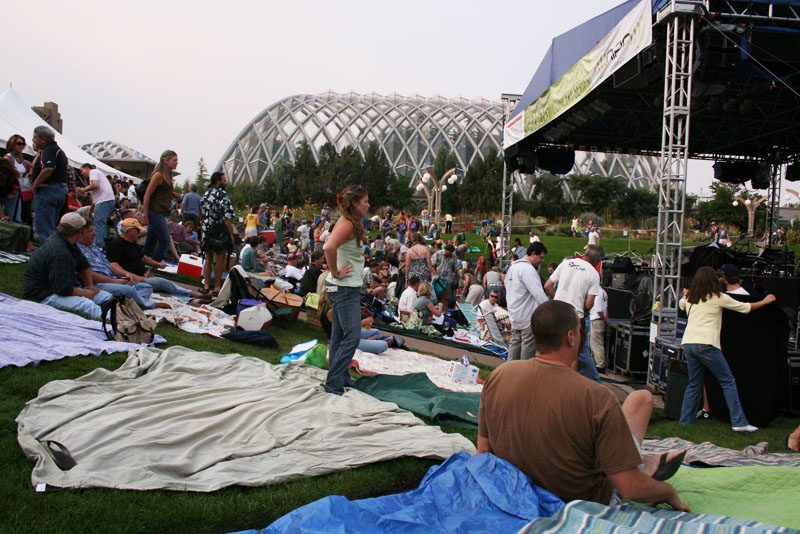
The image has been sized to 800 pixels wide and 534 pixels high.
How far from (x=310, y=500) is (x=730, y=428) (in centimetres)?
471

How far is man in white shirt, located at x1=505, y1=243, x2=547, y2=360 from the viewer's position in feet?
21.0

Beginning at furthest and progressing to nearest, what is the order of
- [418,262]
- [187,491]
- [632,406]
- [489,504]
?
[418,262] < [187,491] < [632,406] < [489,504]

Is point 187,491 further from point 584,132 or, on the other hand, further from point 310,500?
point 584,132

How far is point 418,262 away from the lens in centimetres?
1211

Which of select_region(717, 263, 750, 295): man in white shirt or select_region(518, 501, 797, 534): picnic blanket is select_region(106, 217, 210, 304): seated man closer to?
select_region(717, 263, 750, 295): man in white shirt

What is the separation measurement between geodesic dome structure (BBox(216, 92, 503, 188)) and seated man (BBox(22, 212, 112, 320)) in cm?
5153

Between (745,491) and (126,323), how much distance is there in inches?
207

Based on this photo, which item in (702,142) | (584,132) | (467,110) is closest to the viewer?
(584,132)

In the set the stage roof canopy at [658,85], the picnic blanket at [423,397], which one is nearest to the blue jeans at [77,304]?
the picnic blanket at [423,397]

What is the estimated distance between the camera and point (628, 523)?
2385 millimetres

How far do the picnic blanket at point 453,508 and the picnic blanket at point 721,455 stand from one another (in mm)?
1790

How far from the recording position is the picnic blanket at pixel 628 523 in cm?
226

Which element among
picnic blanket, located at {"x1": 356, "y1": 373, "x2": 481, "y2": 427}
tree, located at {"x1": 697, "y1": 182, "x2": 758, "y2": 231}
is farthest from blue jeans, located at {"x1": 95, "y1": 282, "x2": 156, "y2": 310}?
tree, located at {"x1": 697, "y1": 182, "x2": 758, "y2": 231}

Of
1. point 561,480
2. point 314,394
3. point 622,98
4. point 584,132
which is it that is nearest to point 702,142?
point 584,132
